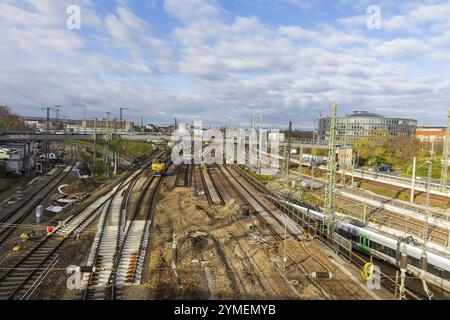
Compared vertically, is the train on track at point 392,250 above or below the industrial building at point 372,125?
below

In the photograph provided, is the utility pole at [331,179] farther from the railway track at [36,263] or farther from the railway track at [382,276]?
the railway track at [36,263]

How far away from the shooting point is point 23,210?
27641 mm

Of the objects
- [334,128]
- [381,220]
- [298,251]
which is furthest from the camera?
[381,220]

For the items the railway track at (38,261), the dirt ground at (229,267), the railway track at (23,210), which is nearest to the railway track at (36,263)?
the railway track at (38,261)

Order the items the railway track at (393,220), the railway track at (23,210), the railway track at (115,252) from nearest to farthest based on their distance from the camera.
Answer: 1. the railway track at (115,252)
2. the railway track at (23,210)
3. the railway track at (393,220)

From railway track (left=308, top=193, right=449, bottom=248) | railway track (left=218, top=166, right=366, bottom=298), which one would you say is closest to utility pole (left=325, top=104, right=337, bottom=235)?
railway track (left=218, top=166, right=366, bottom=298)

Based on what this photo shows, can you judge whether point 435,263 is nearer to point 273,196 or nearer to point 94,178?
point 273,196

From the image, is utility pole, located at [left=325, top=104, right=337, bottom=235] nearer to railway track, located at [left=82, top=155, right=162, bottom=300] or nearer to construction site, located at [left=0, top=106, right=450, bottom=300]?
construction site, located at [left=0, top=106, right=450, bottom=300]

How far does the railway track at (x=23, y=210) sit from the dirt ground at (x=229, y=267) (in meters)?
9.42

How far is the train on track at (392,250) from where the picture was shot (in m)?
19.4

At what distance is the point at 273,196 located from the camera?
1388 inches

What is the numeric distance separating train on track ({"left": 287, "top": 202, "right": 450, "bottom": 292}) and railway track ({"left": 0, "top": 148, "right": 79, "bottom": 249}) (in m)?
21.6
